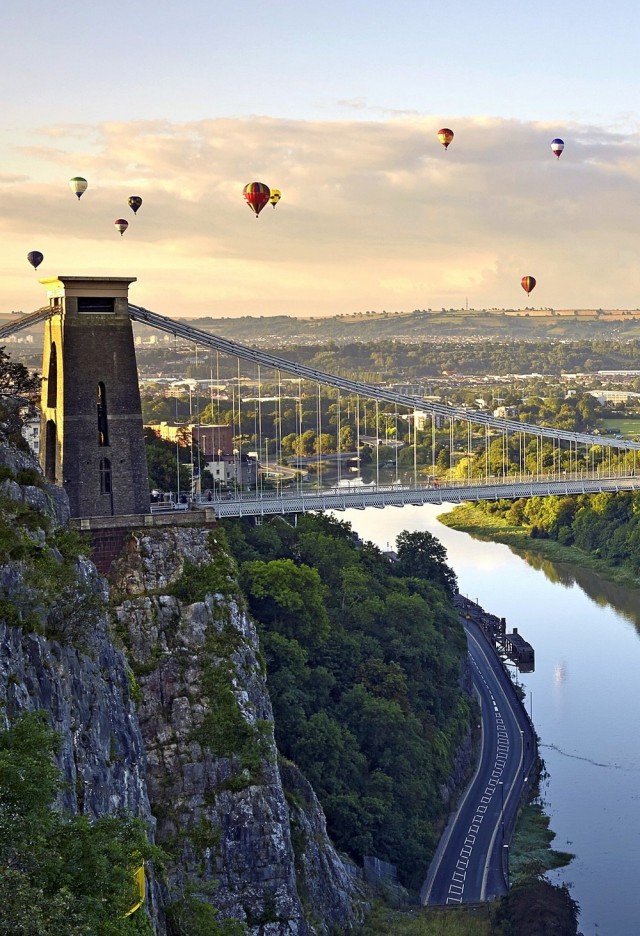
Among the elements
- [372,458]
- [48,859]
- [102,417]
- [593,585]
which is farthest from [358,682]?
[372,458]

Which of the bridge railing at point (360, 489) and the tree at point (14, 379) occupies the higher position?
the tree at point (14, 379)

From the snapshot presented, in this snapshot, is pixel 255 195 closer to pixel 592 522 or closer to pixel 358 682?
pixel 358 682

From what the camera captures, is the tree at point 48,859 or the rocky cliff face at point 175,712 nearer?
the tree at point 48,859

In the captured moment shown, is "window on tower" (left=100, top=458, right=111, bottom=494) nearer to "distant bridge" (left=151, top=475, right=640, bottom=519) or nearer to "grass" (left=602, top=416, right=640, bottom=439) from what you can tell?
"distant bridge" (left=151, top=475, right=640, bottom=519)

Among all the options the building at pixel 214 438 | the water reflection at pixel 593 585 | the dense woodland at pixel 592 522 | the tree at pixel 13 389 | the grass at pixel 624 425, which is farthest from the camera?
the grass at pixel 624 425

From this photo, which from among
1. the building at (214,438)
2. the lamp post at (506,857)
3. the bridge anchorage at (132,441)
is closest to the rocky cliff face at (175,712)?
the bridge anchorage at (132,441)

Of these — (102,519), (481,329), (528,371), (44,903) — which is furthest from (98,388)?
(481,329)

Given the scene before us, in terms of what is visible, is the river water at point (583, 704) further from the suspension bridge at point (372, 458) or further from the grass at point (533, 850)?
the suspension bridge at point (372, 458)

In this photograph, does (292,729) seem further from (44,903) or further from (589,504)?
(589,504)
